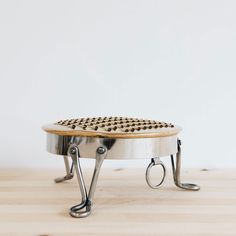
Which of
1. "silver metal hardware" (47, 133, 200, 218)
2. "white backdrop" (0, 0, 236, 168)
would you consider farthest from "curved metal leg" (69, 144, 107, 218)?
"white backdrop" (0, 0, 236, 168)

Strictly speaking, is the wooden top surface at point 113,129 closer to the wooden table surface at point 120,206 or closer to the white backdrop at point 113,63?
the wooden table surface at point 120,206

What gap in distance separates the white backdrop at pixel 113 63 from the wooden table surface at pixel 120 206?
16 centimetres

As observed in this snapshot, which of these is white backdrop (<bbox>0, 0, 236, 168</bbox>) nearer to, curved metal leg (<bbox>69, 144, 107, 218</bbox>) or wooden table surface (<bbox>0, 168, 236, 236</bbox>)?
wooden table surface (<bbox>0, 168, 236, 236</bbox>)

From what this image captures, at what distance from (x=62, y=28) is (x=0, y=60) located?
7.1 inches

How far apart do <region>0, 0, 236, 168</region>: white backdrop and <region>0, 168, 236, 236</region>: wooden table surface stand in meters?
0.16

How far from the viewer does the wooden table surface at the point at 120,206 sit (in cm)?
68

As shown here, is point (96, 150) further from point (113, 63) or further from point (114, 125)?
point (113, 63)

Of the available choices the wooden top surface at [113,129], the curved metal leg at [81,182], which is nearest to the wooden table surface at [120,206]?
the curved metal leg at [81,182]

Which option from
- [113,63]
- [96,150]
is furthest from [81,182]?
[113,63]

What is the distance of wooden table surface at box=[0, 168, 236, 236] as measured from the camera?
2.23 feet

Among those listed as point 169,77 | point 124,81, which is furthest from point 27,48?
point 169,77

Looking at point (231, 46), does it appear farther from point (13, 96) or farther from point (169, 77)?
point (13, 96)

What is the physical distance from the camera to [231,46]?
1.16m

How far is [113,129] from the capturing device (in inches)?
30.8
